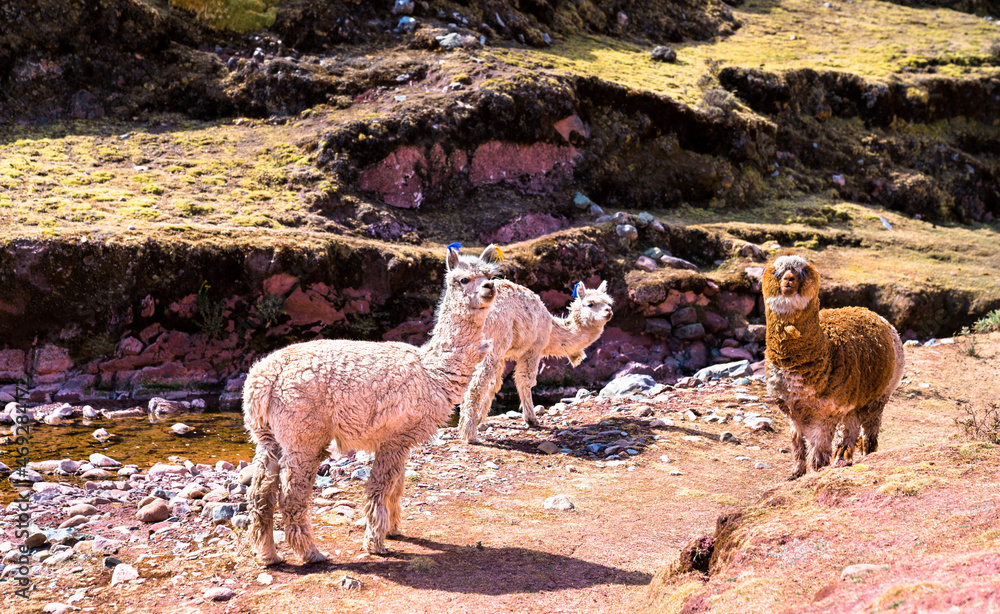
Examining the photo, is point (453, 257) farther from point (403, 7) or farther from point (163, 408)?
point (403, 7)

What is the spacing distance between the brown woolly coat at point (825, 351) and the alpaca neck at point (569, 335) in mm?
4725

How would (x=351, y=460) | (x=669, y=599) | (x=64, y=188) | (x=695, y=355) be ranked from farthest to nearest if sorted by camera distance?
(x=695, y=355), (x=64, y=188), (x=351, y=460), (x=669, y=599)

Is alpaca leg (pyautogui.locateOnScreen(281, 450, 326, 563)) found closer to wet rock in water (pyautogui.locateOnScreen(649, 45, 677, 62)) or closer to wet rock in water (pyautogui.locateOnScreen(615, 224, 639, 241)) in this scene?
wet rock in water (pyautogui.locateOnScreen(615, 224, 639, 241))

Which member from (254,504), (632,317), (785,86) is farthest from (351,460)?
(785,86)

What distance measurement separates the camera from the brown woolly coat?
23.2 ft

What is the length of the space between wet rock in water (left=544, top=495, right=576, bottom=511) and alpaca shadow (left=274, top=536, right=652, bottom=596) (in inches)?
56.3

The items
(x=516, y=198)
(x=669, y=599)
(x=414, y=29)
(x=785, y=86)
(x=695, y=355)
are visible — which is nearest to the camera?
(x=669, y=599)

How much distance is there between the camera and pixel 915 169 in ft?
86.6

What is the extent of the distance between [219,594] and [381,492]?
151cm

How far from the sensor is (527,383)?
11719 mm

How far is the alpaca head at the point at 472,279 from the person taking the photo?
6.67 metres

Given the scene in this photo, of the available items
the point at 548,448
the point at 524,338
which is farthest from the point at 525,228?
the point at 548,448

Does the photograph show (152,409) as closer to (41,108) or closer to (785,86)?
(41,108)

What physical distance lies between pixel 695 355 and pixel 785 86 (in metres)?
14.4
